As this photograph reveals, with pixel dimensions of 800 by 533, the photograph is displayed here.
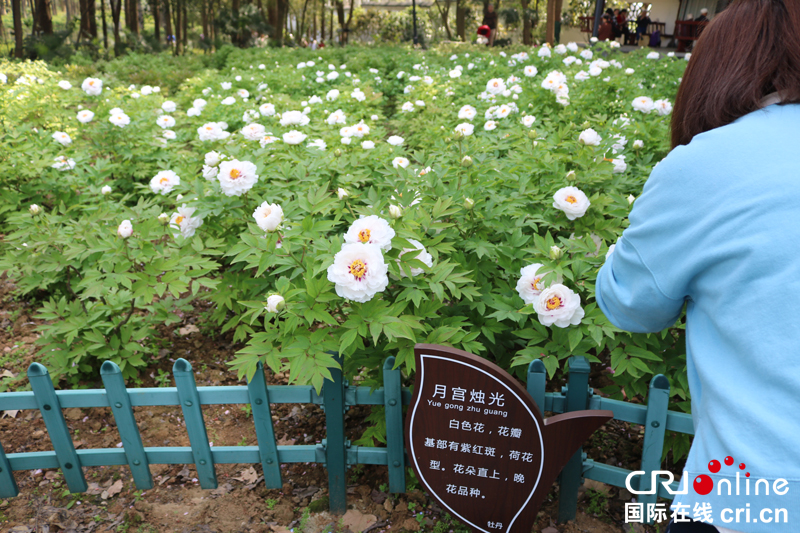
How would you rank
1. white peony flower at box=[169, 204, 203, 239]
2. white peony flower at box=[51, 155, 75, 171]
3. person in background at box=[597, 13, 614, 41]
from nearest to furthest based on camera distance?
white peony flower at box=[169, 204, 203, 239] → white peony flower at box=[51, 155, 75, 171] → person in background at box=[597, 13, 614, 41]

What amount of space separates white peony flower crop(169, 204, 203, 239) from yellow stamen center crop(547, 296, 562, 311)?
1680mm

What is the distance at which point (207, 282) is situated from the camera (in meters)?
2.56

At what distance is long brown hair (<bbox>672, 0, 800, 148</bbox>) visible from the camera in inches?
39.6

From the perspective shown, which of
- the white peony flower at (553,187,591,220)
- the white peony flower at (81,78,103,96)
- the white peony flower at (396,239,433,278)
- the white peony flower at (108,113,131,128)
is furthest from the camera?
the white peony flower at (81,78,103,96)

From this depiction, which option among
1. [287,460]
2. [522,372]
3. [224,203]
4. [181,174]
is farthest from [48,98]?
[522,372]

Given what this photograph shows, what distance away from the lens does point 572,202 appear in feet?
7.21

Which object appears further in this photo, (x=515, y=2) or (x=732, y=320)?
(x=515, y=2)

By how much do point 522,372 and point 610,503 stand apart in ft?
2.21

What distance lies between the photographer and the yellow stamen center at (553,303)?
1.75m

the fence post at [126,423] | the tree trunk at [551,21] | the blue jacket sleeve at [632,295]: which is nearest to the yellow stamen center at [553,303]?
the blue jacket sleeve at [632,295]

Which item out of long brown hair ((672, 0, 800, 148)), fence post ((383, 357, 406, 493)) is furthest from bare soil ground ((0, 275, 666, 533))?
long brown hair ((672, 0, 800, 148))

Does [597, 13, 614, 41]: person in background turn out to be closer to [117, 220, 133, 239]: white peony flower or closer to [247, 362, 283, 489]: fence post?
[117, 220, 133, 239]: white peony flower

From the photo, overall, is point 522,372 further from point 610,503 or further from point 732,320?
point 732,320

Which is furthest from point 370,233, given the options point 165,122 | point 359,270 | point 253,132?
point 165,122
